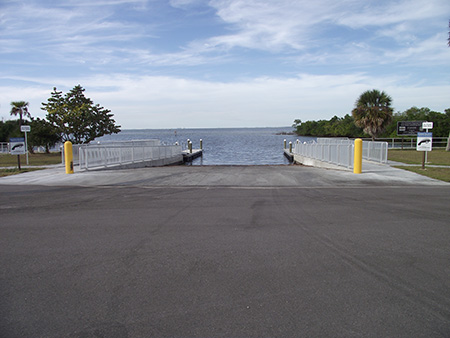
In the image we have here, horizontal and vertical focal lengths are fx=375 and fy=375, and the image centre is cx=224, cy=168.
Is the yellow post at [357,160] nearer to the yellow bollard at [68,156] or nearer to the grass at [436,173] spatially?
the grass at [436,173]

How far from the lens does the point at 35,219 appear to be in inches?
317

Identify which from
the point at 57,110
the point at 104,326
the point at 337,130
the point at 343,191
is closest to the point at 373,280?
the point at 104,326

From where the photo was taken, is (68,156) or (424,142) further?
(424,142)

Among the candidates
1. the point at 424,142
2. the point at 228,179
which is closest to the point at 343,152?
the point at 424,142

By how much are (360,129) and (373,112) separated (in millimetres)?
50647

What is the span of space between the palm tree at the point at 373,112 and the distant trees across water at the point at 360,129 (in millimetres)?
1612

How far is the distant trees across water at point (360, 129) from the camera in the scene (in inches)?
1863

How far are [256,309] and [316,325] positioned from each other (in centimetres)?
63

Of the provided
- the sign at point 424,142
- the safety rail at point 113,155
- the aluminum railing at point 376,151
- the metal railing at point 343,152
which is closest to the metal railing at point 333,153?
the metal railing at point 343,152

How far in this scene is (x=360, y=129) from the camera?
86.4m

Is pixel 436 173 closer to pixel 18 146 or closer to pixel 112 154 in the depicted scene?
pixel 112 154

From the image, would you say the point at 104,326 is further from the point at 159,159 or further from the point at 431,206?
the point at 159,159

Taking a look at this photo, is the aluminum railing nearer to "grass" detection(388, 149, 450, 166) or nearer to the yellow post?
"grass" detection(388, 149, 450, 166)

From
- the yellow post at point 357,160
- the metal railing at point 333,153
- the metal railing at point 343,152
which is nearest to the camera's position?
the yellow post at point 357,160
